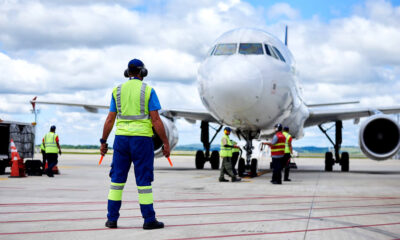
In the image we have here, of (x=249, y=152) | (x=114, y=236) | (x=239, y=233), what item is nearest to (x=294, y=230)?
(x=239, y=233)

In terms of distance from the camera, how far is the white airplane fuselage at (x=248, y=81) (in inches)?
443

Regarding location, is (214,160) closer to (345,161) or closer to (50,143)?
(345,161)

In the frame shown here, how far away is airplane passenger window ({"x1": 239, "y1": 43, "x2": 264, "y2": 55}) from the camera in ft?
40.2

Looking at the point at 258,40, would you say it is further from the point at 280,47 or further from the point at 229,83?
the point at 229,83

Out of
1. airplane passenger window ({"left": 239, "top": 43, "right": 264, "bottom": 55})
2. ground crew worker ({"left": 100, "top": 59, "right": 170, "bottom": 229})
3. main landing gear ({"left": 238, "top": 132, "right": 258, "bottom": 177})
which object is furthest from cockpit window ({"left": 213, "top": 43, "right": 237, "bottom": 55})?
ground crew worker ({"left": 100, "top": 59, "right": 170, "bottom": 229})

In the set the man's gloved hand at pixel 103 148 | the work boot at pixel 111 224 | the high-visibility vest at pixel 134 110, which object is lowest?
the work boot at pixel 111 224

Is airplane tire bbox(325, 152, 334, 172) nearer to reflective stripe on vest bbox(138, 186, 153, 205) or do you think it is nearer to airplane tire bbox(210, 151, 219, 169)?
airplane tire bbox(210, 151, 219, 169)

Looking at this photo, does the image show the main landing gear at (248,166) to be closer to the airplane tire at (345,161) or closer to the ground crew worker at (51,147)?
the ground crew worker at (51,147)

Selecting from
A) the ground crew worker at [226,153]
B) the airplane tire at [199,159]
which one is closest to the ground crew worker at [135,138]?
the ground crew worker at [226,153]

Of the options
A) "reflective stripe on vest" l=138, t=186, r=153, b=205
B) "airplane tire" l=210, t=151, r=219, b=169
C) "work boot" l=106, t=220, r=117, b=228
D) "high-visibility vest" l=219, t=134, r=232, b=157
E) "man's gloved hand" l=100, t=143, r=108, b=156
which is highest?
"man's gloved hand" l=100, t=143, r=108, b=156

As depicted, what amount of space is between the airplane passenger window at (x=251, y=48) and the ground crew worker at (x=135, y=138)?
289 inches

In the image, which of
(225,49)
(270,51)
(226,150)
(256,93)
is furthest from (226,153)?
(270,51)

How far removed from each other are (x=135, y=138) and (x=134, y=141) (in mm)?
34

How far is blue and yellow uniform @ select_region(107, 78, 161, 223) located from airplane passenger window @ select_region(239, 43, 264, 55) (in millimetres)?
7384
